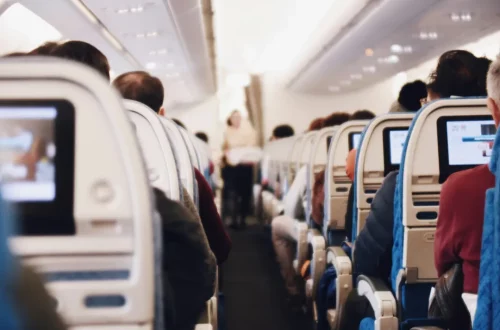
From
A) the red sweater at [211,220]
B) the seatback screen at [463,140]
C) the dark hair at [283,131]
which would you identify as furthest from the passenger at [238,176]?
the seatback screen at [463,140]

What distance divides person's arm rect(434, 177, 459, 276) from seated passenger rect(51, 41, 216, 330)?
0.78 metres

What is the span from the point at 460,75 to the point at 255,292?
150 inches

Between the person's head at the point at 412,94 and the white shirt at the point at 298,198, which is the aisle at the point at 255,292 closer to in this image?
the white shirt at the point at 298,198

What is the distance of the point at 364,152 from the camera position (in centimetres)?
348

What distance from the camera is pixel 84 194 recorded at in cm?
122

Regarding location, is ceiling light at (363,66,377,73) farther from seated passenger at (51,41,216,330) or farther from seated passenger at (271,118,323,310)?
seated passenger at (51,41,216,330)

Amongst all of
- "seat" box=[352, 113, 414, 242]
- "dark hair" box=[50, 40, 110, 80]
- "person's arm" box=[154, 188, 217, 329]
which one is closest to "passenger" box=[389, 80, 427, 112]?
"seat" box=[352, 113, 414, 242]

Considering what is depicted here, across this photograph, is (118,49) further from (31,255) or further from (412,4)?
(31,255)

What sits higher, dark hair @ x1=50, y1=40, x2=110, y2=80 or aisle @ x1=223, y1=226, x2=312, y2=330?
dark hair @ x1=50, y1=40, x2=110, y2=80

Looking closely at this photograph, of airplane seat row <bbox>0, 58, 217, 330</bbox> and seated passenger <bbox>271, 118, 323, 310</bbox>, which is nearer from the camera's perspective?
airplane seat row <bbox>0, 58, 217, 330</bbox>

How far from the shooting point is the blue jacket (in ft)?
9.81

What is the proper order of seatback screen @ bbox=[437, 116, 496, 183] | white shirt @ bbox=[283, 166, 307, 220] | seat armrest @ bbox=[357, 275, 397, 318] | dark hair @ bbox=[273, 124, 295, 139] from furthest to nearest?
dark hair @ bbox=[273, 124, 295, 139], white shirt @ bbox=[283, 166, 307, 220], seat armrest @ bbox=[357, 275, 397, 318], seatback screen @ bbox=[437, 116, 496, 183]

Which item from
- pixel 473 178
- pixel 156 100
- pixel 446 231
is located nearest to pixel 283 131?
pixel 156 100

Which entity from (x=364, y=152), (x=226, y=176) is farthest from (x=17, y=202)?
(x=226, y=176)
